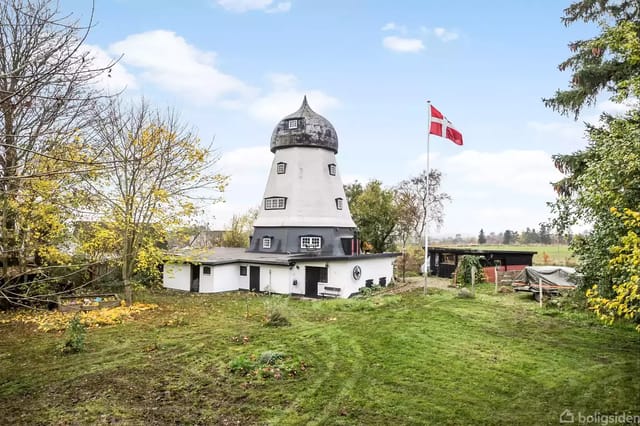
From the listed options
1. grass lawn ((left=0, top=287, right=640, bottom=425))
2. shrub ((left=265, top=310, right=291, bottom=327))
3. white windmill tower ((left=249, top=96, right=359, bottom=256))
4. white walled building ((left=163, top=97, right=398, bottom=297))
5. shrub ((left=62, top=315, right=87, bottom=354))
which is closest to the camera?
grass lawn ((left=0, top=287, right=640, bottom=425))

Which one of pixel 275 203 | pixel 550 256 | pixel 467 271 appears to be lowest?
pixel 550 256

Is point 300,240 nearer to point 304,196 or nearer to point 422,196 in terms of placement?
point 304,196

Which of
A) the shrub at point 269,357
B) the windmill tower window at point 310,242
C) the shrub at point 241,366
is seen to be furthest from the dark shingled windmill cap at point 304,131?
the shrub at point 241,366

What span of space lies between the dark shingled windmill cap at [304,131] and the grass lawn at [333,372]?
1489 centimetres

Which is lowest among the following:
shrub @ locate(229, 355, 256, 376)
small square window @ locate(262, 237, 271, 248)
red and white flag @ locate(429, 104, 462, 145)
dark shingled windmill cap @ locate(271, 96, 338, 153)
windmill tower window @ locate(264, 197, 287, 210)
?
shrub @ locate(229, 355, 256, 376)

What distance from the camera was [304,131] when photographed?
26625mm

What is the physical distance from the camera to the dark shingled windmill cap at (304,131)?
87.6ft

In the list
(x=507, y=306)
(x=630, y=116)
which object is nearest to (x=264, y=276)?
(x=507, y=306)

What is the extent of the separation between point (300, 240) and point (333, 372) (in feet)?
54.4

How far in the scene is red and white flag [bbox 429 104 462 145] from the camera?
18.1 meters

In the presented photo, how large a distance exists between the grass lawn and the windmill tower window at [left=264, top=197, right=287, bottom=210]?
40.3 ft

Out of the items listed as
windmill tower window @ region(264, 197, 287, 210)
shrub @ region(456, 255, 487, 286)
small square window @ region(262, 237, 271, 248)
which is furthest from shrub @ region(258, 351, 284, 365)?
shrub @ region(456, 255, 487, 286)

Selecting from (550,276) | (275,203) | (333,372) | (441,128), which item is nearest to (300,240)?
(275,203)

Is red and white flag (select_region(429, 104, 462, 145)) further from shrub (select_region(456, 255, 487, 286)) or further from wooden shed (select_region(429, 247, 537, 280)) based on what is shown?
wooden shed (select_region(429, 247, 537, 280))
